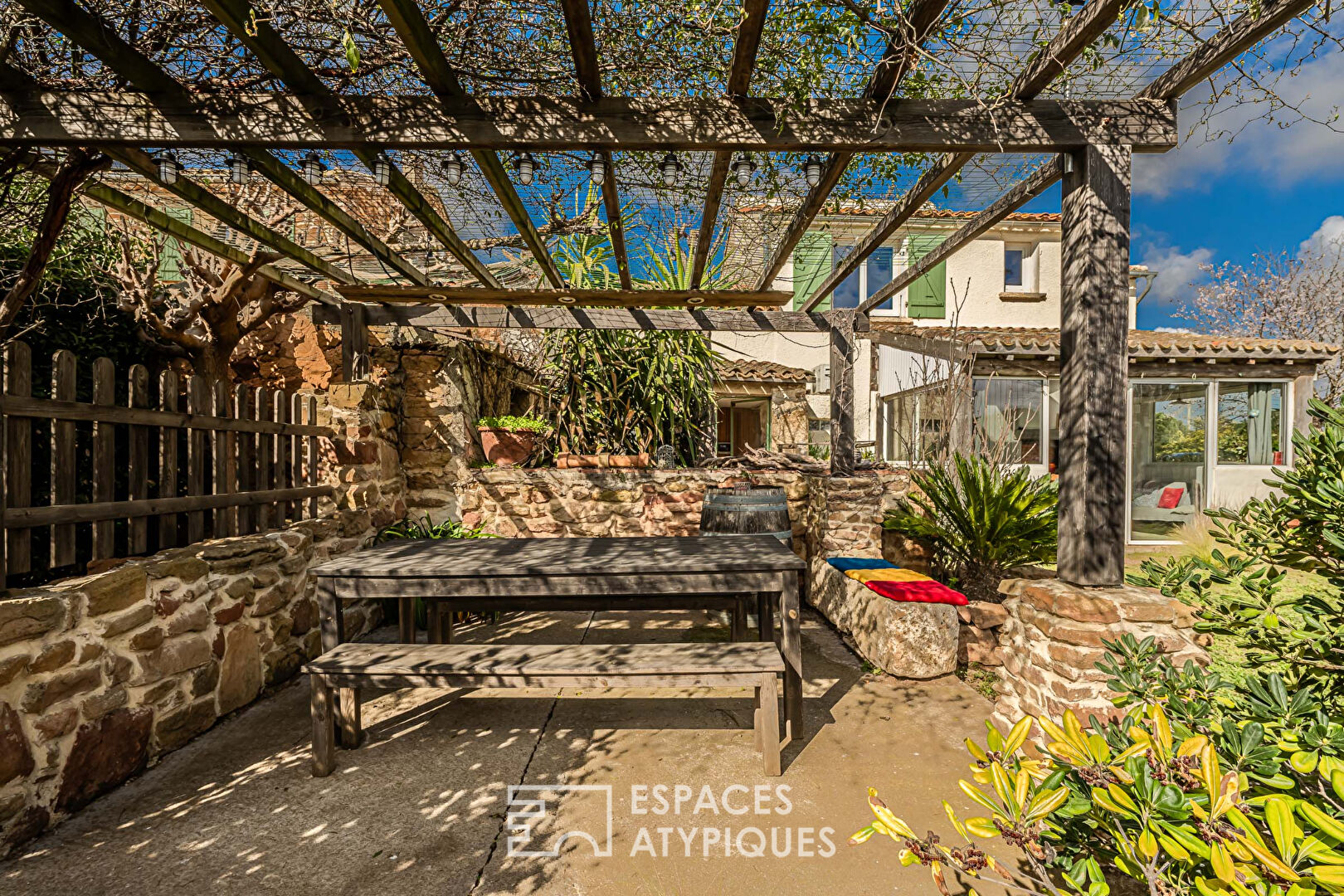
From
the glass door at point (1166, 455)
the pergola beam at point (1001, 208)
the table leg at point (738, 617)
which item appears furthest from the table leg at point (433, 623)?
the glass door at point (1166, 455)

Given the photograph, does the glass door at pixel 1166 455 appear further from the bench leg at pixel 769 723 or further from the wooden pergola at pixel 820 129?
the bench leg at pixel 769 723

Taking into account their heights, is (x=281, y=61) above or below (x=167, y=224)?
above

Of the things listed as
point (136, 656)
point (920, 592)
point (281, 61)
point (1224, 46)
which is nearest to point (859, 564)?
point (920, 592)

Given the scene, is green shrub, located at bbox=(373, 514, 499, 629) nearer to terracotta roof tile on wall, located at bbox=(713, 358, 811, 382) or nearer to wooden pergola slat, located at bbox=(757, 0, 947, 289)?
wooden pergola slat, located at bbox=(757, 0, 947, 289)

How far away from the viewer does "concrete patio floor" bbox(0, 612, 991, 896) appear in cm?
176

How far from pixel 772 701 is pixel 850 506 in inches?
99.7

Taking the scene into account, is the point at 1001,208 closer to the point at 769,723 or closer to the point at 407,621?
the point at 769,723

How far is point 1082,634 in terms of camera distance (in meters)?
2.20

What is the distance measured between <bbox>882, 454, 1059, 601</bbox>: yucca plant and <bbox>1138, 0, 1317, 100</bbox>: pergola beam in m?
2.22

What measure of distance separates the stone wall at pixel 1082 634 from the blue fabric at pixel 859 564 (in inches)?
59.5

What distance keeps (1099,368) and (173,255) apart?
7.61 meters

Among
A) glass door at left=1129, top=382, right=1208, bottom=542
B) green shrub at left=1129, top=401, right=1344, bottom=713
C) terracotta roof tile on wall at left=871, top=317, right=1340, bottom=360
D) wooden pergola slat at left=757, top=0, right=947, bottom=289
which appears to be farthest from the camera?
glass door at left=1129, top=382, right=1208, bottom=542

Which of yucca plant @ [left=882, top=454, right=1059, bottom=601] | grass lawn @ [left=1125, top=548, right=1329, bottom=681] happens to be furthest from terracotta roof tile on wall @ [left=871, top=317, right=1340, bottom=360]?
yucca plant @ [left=882, top=454, right=1059, bottom=601]

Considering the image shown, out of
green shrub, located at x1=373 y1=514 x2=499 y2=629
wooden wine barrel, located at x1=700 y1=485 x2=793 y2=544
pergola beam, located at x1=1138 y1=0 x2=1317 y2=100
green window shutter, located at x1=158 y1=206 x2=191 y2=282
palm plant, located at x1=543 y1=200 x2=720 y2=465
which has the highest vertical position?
green window shutter, located at x1=158 y1=206 x2=191 y2=282
